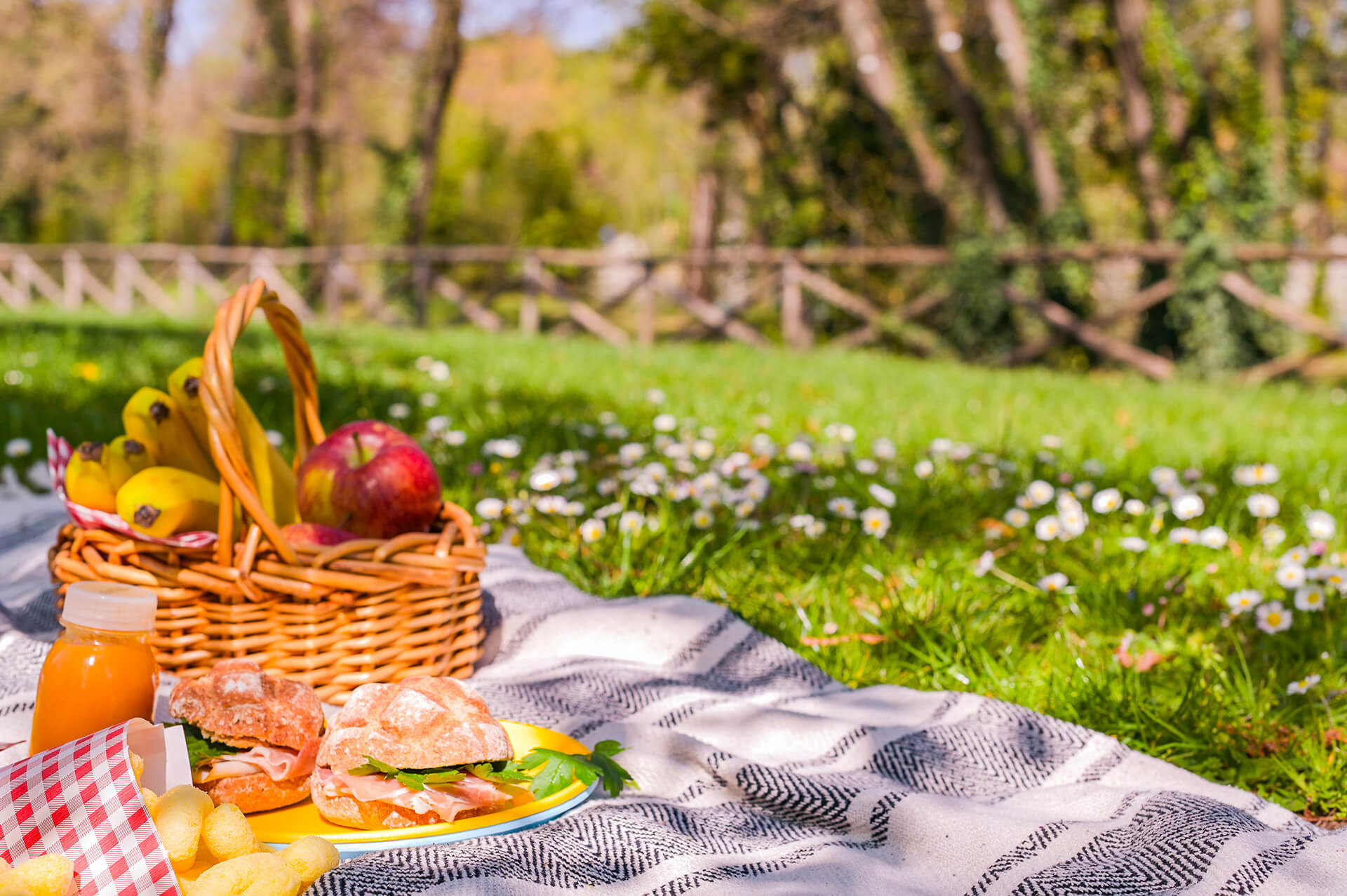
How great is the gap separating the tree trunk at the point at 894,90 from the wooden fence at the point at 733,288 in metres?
1.07

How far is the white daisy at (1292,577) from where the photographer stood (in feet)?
8.02

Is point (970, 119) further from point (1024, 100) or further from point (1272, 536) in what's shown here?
point (1272, 536)

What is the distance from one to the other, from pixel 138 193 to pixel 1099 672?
83.9 ft

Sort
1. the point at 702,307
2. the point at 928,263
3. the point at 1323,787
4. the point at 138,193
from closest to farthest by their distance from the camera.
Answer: the point at 1323,787
the point at 928,263
the point at 702,307
the point at 138,193

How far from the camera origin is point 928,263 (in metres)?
11.1

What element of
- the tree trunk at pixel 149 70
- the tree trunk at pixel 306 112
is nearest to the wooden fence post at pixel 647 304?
the tree trunk at pixel 306 112

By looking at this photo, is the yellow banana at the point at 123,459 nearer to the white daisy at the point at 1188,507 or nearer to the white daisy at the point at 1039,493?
the white daisy at the point at 1039,493

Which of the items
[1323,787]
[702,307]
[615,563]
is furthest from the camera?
[702,307]

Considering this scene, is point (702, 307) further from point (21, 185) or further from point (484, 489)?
point (21, 185)

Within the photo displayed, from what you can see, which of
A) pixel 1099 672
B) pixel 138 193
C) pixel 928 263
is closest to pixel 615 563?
pixel 1099 672

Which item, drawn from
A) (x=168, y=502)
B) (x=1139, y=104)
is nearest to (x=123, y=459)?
(x=168, y=502)

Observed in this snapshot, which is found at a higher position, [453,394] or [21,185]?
[21,185]

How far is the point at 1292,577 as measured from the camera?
2457 millimetres

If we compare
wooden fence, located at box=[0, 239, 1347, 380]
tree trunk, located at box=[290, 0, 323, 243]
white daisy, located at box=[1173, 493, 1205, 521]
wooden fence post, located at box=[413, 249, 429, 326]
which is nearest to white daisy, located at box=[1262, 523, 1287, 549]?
white daisy, located at box=[1173, 493, 1205, 521]
